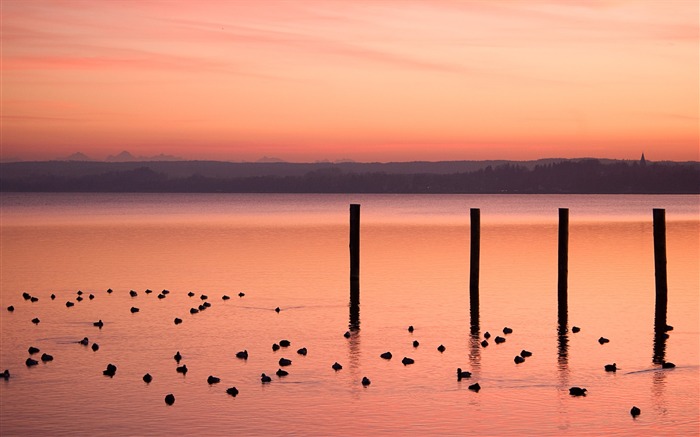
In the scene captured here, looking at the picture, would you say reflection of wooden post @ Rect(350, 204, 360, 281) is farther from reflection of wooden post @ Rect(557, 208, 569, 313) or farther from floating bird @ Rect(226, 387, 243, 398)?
floating bird @ Rect(226, 387, 243, 398)

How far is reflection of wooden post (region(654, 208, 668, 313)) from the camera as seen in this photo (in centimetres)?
3177

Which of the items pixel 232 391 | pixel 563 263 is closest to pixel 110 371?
pixel 232 391

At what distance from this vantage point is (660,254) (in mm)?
31953

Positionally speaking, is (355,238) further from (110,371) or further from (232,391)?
(232,391)

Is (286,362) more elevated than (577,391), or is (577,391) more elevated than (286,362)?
(286,362)

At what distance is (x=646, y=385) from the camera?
2188 cm

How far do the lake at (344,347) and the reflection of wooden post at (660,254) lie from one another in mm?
648

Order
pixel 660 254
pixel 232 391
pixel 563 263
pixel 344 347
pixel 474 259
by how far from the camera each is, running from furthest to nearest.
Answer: pixel 474 259 < pixel 563 263 < pixel 660 254 < pixel 344 347 < pixel 232 391

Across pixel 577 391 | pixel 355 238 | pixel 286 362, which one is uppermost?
pixel 355 238

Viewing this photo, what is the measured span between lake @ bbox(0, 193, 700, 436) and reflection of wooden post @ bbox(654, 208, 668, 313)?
65 centimetres

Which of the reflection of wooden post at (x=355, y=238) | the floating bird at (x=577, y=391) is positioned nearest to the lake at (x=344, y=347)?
the floating bird at (x=577, y=391)

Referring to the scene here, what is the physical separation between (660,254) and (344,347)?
36.9 ft

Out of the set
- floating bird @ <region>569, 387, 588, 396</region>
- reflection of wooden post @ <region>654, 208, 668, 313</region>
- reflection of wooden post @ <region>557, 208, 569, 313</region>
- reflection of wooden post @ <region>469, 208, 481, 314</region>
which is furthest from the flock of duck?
reflection of wooden post @ <region>469, 208, 481, 314</region>

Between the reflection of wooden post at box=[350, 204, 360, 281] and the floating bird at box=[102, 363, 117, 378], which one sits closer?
the floating bird at box=[102, 363, 117, 378]
